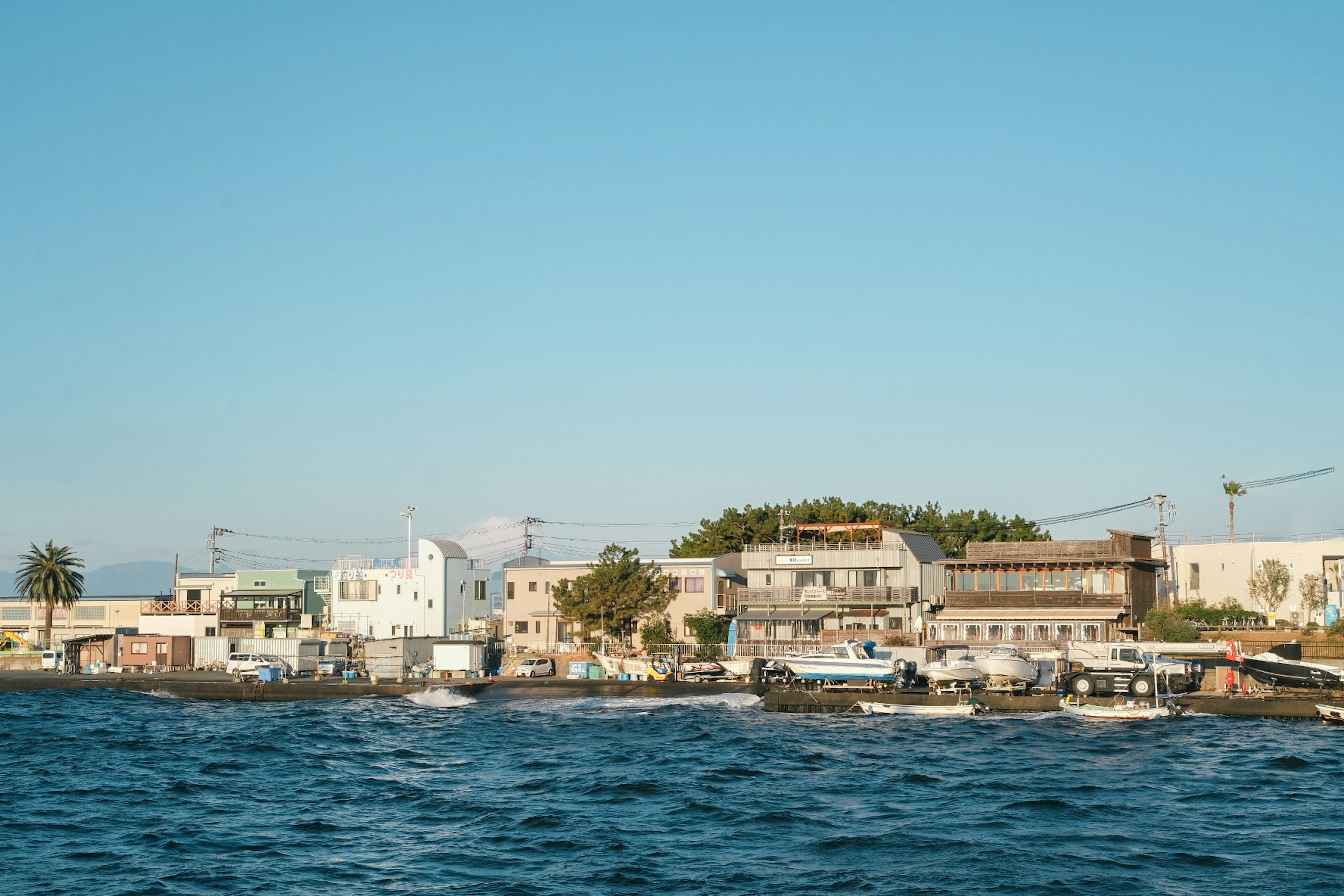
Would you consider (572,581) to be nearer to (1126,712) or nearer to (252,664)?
(252,664)

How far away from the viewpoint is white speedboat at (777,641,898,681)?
71.8 meters

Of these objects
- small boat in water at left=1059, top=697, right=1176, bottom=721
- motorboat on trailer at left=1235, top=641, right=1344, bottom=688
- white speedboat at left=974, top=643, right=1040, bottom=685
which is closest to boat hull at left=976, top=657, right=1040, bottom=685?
white speedboat at left=974, top=643, right=1040, bottom=685

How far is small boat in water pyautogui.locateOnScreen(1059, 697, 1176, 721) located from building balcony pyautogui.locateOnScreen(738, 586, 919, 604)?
27922 millimetres

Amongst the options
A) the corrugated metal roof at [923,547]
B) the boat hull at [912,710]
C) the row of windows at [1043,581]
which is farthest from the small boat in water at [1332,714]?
the corrugated metal roof at [923,547]

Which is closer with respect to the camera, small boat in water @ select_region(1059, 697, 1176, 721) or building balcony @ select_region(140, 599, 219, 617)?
small boat in water @ select_region(1059, 697, 1176, 721)

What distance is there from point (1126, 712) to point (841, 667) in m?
16.2

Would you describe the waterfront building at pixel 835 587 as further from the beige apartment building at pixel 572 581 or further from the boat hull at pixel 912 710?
the boat hull at pixel 912 710

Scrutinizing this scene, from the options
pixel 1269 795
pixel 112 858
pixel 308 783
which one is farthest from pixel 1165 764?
pixel 112 858

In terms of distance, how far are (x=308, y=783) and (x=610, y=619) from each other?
1857 inches

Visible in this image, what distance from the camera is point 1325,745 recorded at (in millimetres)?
53781

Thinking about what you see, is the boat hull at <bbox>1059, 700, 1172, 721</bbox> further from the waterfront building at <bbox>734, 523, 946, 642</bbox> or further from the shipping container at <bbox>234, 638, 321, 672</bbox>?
the shipping container at <bbox>234, 638, 321, 672</bbox>

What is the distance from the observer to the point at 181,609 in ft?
364

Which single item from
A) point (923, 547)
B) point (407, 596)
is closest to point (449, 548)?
point (407, 596)

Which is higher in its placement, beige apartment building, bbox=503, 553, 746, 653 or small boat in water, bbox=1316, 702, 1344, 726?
beige apartment building, bbox=503, 553, 746, 653
